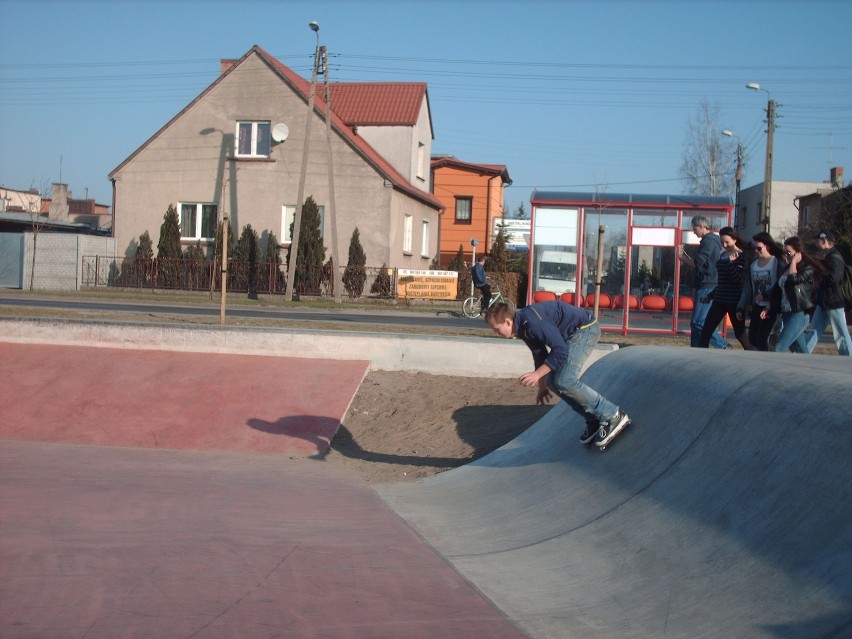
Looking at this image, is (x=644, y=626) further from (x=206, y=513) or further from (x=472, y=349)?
(x=472, y=349)

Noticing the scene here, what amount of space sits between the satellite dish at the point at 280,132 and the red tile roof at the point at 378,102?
5.78m

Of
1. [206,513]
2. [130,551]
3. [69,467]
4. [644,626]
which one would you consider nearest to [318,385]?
[69,467]

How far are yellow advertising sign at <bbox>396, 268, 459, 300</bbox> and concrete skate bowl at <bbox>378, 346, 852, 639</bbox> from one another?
82.6 feet

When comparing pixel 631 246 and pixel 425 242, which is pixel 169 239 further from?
pixel 631 246

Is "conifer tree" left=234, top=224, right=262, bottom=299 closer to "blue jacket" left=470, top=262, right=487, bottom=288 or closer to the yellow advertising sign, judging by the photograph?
the yellow advertising sign

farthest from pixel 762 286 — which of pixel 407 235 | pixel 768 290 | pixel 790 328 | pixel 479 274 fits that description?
pixel 407 235

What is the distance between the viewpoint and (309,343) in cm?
1343

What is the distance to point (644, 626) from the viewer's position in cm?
430

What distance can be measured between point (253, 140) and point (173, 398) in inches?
1016

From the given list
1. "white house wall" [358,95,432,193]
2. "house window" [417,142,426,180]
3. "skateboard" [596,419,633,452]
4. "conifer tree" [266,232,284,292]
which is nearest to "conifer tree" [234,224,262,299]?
"conifer tree" [266,232,284,292]

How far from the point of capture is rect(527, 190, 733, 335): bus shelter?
59.5ft

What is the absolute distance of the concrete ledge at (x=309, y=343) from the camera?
42.0ft

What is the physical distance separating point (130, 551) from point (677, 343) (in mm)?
12573

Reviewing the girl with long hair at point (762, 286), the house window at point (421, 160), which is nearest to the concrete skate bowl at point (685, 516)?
the girl with long hair at point (762, 286)
